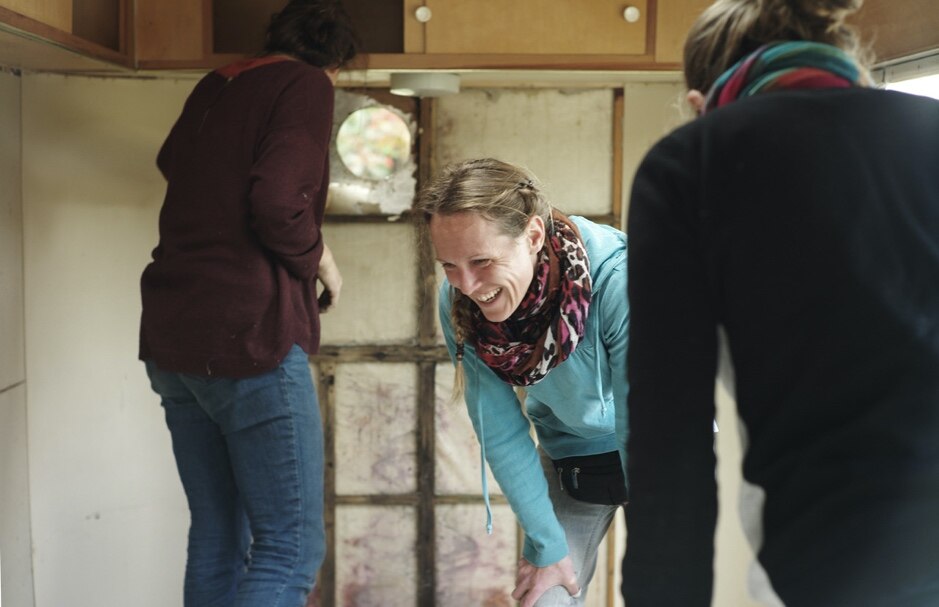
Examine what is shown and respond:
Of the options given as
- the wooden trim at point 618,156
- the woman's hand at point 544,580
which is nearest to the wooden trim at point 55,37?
the wooden trim at point 618,156

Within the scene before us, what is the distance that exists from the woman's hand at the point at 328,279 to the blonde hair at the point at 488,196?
0.42 metres

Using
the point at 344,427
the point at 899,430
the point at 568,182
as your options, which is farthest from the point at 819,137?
the point at 344,427

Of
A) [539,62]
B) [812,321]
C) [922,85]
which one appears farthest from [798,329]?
[539,62]

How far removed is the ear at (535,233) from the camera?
1479 millimetres

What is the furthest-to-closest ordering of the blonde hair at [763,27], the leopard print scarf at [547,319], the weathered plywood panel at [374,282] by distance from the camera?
1. the weathered plywood panel at [374,282]
2. the leopard print scarf at [547,319]
3. the blonde hair at [763,27]

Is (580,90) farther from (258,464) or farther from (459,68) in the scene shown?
(258,464)

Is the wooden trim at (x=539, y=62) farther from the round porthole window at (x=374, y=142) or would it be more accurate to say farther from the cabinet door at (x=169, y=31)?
the cabinet door at (x=169, y=31)

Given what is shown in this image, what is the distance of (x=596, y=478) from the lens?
63.6 inches

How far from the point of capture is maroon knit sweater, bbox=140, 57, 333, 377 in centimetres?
166

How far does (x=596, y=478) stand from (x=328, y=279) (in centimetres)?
67

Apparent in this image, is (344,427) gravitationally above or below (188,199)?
below

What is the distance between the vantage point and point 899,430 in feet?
2.41

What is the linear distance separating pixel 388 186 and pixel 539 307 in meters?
1.11

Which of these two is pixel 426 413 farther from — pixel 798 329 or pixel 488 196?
pixel 798 329
